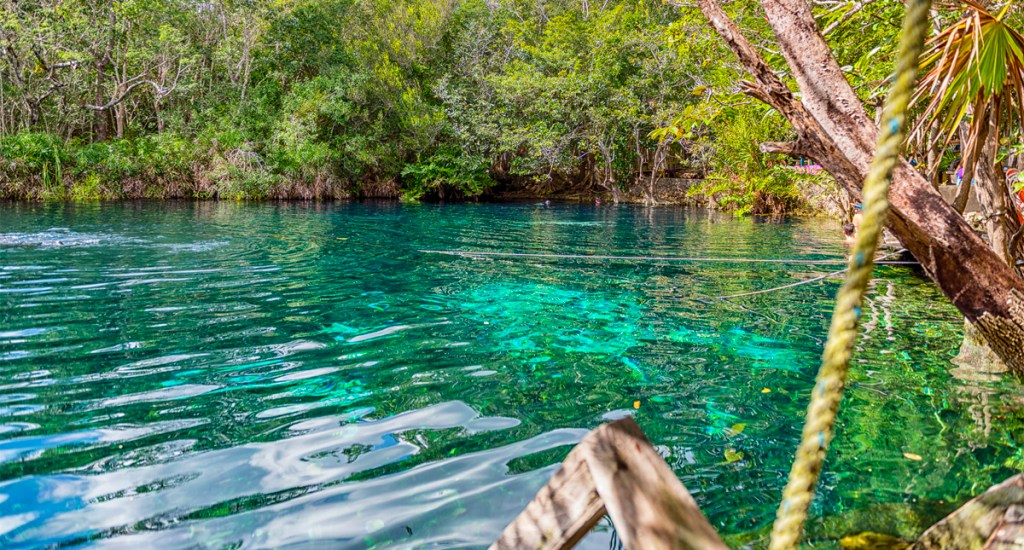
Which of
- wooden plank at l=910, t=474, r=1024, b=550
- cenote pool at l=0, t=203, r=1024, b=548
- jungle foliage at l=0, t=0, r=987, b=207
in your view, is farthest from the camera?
jungle foliage at l=0, t=0, r=987, b=207

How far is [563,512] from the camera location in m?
1.07

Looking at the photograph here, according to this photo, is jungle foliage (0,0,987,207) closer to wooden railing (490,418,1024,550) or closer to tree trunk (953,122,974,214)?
tree trunk (953,122,974,214)

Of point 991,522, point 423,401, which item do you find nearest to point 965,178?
point 991,522

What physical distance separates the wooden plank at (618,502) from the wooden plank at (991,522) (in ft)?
3.25

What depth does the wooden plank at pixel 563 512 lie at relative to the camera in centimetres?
104

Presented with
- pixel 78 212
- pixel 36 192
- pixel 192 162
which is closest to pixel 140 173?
pixel 192 162

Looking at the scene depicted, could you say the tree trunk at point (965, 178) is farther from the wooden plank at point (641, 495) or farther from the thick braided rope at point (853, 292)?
the wooden plank at point (641, 495)

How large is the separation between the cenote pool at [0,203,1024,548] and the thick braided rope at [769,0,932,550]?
175cm

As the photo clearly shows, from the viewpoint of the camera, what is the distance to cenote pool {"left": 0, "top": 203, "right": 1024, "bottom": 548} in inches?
102

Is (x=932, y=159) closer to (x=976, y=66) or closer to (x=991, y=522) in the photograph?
(x=976, y=66)

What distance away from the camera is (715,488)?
9.21 ft

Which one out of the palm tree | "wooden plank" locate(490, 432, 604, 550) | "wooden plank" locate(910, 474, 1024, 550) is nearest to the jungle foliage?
the palm tree

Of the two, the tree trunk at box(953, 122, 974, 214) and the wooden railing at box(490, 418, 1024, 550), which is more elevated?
the tree trunk at box(953, 122, 974, 214)

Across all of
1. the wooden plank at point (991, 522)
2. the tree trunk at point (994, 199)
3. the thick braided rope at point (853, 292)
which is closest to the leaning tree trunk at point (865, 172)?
the tree trunk at point (994, 199)
